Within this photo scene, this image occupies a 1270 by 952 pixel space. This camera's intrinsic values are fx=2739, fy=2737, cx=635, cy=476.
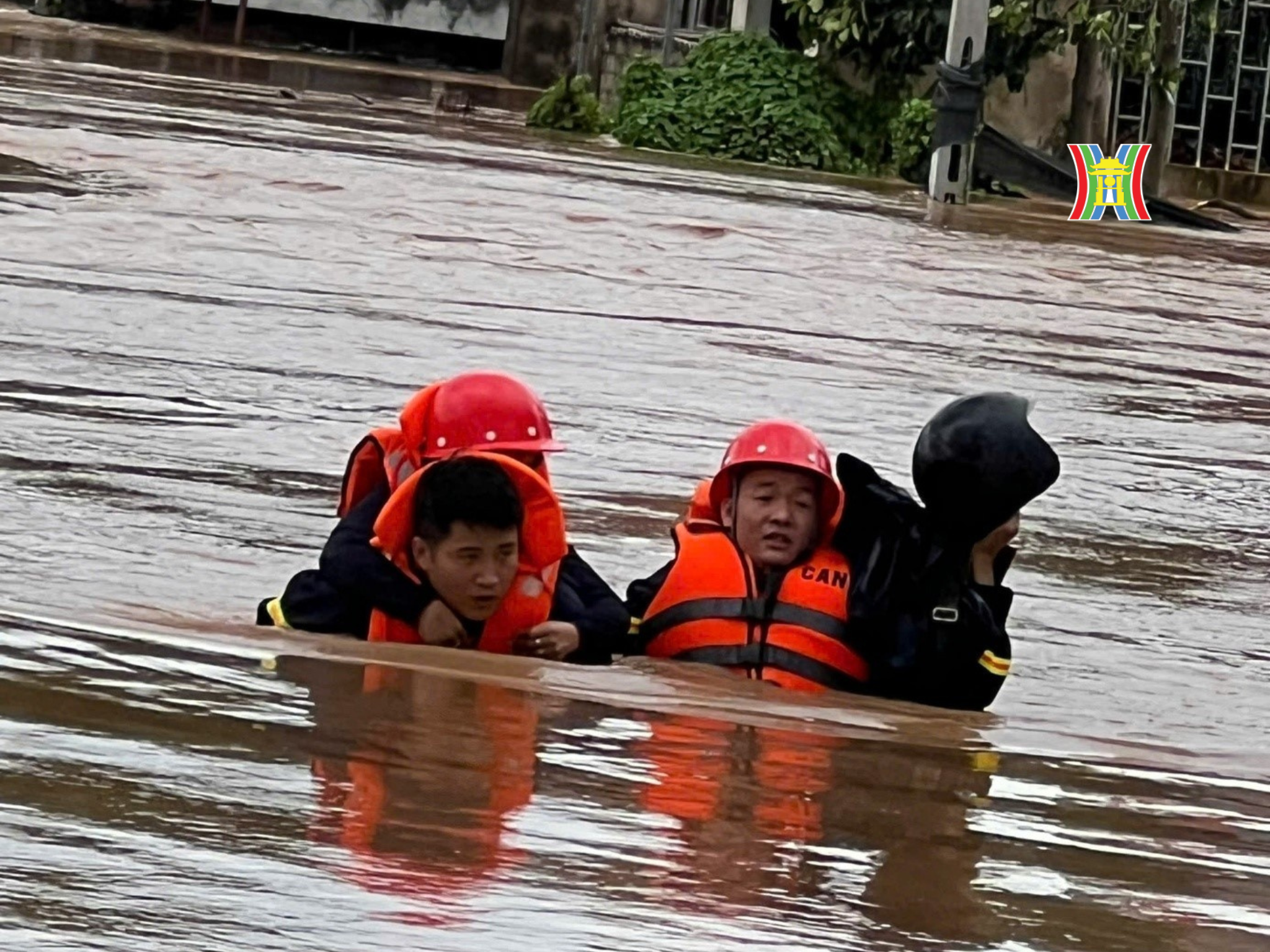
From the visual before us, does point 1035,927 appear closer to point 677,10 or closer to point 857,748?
point 857,748

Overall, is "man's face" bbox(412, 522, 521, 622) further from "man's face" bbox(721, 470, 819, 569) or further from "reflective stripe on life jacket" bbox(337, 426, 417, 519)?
"man's face" bbox(721, 470, 819, 569)

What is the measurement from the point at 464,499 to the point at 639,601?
0.76 meters

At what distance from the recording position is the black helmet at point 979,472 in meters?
5.62

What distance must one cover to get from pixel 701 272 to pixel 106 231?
3.01 m

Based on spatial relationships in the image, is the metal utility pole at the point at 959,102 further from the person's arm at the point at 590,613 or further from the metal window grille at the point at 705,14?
the person's arm at the point at 590,613

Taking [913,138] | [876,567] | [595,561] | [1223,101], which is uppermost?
[1223,101]

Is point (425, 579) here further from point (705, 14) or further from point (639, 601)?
point (705, 14)

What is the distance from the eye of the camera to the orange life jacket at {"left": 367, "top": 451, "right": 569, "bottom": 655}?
560cm

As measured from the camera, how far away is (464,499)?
5465mm

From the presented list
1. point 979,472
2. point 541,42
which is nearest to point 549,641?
point 979,472

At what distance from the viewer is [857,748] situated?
16.8 feet

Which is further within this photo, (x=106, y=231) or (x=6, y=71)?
(x=6, y=71)

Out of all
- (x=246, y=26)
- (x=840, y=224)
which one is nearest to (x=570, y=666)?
(x=840, y=224)

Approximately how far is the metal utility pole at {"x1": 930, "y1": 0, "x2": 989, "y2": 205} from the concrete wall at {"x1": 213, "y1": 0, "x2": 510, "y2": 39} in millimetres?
16216
